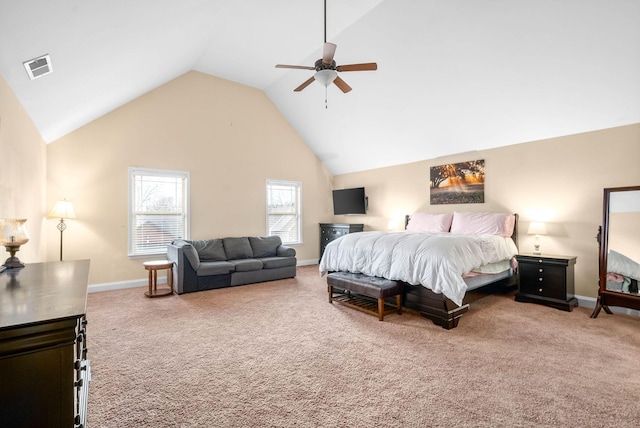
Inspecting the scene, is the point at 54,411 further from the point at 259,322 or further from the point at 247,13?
the point at 247,13

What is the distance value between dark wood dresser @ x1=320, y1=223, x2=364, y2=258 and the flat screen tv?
1.38ft

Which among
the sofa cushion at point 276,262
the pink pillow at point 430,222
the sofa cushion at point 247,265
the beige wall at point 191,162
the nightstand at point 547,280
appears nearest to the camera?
the nightstand at point 547,280

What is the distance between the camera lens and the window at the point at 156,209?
17.7 feet

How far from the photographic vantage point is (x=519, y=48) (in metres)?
3.67

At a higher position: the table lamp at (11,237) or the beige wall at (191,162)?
the beige wall at (191,162)

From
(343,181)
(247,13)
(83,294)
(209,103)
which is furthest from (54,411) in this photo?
(343,181)

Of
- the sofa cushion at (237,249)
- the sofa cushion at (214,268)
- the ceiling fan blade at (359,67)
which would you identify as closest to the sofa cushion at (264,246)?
the sofa cushion at (237,249)

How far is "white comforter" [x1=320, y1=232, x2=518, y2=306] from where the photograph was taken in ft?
11.0

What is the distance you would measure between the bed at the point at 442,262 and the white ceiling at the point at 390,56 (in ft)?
5.48

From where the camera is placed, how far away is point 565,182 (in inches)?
174

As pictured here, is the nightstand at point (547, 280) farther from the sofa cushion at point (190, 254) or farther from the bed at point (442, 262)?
the sofa cushion at point (190, 254)

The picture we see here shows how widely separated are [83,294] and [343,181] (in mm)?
6919

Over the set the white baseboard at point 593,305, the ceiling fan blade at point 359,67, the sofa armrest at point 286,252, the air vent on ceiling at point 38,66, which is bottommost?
the white baseboard at point 593,305

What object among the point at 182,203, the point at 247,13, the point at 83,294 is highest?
the point at 247,13
